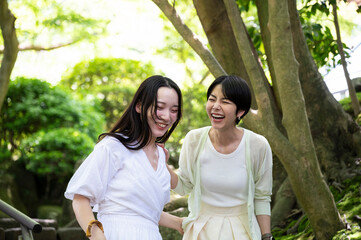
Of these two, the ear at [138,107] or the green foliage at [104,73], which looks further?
the green foliage at [104,73]

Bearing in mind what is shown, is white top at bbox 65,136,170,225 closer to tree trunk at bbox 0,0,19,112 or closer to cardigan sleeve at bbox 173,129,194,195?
cardigan sleeve at bbox 173,129,194,195

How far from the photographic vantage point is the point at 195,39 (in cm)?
432

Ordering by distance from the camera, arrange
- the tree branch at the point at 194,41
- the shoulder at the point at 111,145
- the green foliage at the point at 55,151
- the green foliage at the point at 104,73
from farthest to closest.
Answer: the green foliage at the point at 104,73 → the green foliage at the point at 55,151 → the tree branch at the point at 194,41 → the shoulder at the point at 111,145

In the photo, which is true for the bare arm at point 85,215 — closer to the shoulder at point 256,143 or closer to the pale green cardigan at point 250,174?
the pale green cardigan at point 250,174

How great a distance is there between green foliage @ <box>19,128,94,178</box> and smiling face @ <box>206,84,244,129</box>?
6854mm

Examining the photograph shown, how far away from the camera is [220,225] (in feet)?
10.3

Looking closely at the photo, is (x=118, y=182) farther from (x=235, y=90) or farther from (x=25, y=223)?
(x=235, y=90)

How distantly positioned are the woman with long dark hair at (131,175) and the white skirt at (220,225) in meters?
0.79

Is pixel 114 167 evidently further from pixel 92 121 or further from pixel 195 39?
pixel 92 121

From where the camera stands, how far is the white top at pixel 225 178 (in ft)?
10.4

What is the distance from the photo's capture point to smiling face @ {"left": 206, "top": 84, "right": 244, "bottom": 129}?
3088 millimetres

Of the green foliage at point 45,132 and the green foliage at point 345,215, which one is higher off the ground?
the green foliage at point 45,132

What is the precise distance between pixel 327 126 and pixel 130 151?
4.16 meters

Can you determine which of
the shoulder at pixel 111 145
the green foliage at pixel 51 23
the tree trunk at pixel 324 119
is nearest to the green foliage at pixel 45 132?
the green foliage at pixel 51 23
